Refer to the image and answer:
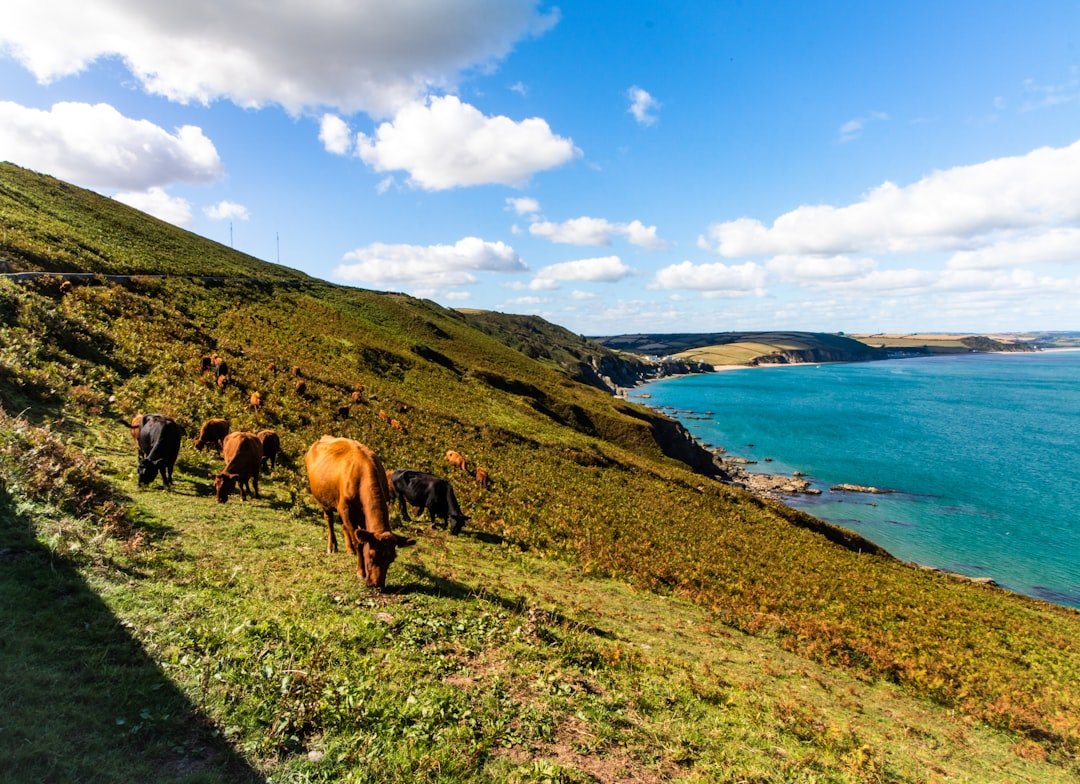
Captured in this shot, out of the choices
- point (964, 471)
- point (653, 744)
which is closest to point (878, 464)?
point (964, 471)

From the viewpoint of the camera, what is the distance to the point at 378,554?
→ 11.6 metres

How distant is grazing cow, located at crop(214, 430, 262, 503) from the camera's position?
16.5 metres

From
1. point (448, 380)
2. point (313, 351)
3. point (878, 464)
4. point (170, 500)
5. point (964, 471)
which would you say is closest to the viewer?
point (170, 500)

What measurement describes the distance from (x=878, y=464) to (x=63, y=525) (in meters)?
111

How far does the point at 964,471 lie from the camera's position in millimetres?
87312

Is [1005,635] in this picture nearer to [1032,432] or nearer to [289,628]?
[289,628]

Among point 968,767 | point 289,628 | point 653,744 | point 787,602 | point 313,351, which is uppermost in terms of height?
point 313,351

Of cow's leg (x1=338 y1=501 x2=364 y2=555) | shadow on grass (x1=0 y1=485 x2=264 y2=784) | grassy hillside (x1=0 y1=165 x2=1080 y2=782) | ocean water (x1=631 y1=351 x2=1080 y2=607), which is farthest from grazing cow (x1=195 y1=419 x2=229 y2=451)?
ocean water (x1=631 y1=351 x2=1080 y2=607)

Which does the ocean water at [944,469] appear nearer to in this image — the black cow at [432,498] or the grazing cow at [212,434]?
the black cow at [432,498]

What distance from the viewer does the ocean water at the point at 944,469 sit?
55.1m

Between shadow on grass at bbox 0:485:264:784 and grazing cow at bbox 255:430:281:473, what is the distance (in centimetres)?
1315

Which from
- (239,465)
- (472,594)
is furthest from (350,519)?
(239,465)

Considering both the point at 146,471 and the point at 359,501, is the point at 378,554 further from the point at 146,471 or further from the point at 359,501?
the point at 146,471

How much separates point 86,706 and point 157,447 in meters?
12.1
